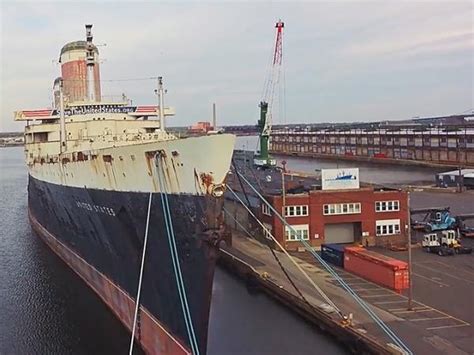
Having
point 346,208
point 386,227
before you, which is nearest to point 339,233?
point 346,208

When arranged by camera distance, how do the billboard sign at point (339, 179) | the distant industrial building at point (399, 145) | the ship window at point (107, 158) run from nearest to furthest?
the ship window at point (107, 158)
the billboard sign at point (339, 179)
the distant industrial building at point (399, 145)

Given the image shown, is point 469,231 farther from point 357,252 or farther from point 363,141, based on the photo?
point 363,141

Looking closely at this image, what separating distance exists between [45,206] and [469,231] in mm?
22549

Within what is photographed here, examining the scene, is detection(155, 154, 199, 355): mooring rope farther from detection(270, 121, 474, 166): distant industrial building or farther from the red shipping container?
detection(270, 121, 474, 166): distant industrial building

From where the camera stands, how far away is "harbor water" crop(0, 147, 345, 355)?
55.4 ft

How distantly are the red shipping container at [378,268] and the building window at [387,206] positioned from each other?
5.63 meters

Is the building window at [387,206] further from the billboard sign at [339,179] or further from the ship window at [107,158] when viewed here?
the ship window at [107,158]

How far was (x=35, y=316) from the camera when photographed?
2006 centimetres

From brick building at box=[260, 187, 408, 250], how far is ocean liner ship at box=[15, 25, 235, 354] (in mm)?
8564

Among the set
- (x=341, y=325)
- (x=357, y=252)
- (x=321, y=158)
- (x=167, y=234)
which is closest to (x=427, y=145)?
(x=321, y=158)

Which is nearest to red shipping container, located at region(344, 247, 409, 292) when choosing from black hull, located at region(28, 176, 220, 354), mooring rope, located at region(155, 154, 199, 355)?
black hull, located at region(28, 176, 220, 354)

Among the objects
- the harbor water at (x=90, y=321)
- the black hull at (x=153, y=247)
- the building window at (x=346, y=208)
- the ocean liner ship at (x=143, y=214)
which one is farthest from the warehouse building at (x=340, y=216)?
the black hull at (x=153, y=247)

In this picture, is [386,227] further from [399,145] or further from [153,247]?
[399,145]

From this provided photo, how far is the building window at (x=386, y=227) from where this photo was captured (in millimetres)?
27938
